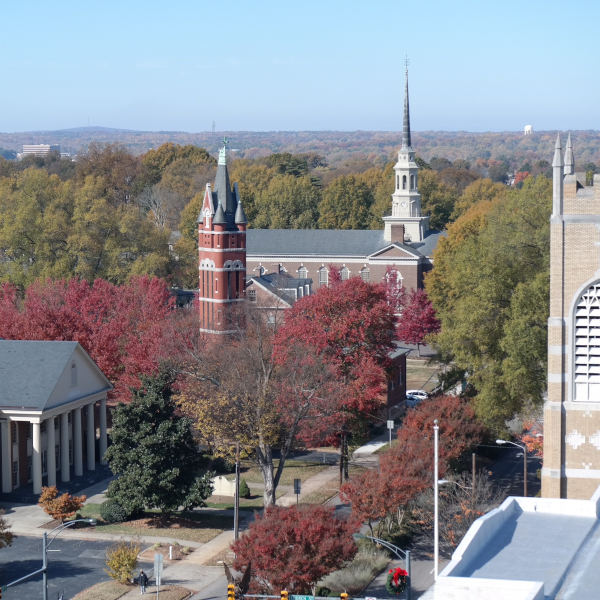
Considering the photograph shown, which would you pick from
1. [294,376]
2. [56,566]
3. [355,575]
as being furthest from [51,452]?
[355,575]

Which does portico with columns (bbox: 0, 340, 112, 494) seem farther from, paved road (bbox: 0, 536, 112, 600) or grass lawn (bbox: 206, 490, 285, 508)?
grass lawn (bbox: 206, 490, 285, 508)

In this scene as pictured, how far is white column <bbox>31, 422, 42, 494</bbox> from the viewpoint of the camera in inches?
2064

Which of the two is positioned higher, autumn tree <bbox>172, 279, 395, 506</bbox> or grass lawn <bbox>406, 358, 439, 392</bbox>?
autumn tree <bbox>172, 279, 395, 506</bbox>

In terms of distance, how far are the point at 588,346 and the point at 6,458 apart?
29.4 meters

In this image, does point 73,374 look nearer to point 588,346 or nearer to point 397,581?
point 397,581

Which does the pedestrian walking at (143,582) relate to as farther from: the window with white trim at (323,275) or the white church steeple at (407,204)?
the white church steeple at (407,204)

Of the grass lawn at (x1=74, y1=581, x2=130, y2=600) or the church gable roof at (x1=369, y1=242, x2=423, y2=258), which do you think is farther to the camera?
the church gable roof at (x1=369, y1=242, x2=423, y2=258)

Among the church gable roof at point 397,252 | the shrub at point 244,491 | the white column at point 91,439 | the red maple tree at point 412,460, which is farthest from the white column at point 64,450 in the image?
the church gable roof at point 397,252

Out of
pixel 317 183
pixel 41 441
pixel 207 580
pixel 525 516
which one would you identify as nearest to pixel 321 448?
pixel 41 441

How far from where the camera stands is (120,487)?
4809cm

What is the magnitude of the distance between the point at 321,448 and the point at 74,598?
80.7ft

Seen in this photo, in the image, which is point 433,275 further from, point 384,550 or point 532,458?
point 384,550

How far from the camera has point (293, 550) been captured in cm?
3616

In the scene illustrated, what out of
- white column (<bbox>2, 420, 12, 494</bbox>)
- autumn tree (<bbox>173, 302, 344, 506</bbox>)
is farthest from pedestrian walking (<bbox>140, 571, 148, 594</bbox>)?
white column (<bbox>2, 420, 12, 494</bbox>)
